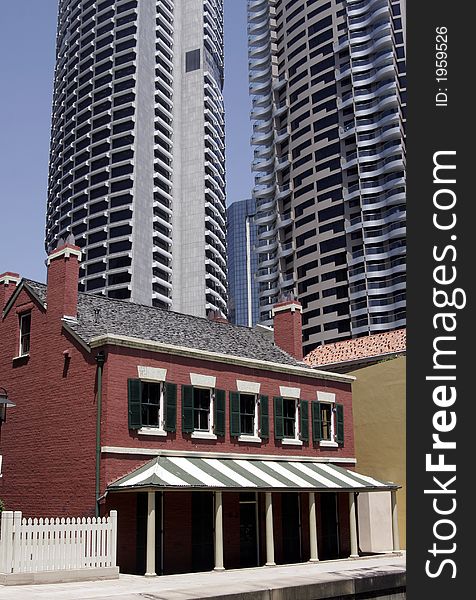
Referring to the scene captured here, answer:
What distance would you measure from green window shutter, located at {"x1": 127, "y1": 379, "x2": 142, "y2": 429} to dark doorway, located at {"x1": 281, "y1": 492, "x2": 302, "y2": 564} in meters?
7.46

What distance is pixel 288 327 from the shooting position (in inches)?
1416

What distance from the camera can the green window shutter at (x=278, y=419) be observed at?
29.4m

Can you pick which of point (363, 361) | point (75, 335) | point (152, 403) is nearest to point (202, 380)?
point (152, 403)

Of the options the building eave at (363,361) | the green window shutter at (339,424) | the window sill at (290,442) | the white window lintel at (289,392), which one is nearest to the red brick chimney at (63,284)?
the white window lintel at (289,392)

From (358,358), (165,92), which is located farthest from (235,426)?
(165,92)

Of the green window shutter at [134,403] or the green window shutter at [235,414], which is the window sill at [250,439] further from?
the green window shutter at [134,403]

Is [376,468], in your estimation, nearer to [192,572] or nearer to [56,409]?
[192,572]

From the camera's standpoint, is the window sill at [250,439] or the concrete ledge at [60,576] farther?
the window sill at [250,439]

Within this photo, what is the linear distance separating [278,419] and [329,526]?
497 cm

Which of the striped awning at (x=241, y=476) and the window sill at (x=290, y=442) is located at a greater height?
the window sill at (x=290, y=442)

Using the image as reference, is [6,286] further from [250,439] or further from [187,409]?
[250,439]

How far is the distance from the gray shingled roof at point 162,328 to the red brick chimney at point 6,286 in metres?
1.29

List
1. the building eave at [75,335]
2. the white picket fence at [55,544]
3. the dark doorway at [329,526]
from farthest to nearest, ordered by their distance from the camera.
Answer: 1. the dark doorway at [329,526]
2. the building eave at [75,335]
3. the white picket fence at [55,544]

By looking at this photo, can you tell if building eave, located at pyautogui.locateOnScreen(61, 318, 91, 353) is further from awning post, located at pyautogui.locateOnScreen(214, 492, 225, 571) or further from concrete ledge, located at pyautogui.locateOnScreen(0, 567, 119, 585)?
concrete ledge, located at pyautogui.locateOnScreen(0, 567, 119, 585)
